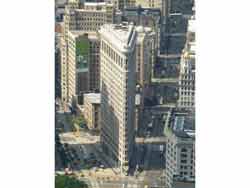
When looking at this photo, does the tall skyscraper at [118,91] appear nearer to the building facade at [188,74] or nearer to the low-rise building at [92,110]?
the low-rise building at [92,110]

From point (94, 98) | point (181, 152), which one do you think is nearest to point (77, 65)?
point (94, 98)

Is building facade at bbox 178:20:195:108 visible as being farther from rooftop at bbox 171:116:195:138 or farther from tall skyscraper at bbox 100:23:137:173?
tall skyscraper at bbox 100:23:137:173

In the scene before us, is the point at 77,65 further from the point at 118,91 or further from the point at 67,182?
the point at 67,182

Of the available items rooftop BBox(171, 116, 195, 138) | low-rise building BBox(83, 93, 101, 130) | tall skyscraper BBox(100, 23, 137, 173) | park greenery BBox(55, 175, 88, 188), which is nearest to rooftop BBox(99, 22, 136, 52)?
tall skyscraper BBox(100, 23, 137, 173)

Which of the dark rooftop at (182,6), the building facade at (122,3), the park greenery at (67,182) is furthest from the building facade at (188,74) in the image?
the park greenery at (67,182)

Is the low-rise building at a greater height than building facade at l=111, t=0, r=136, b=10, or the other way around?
building facade at l=111, t=0, r=136, b=10

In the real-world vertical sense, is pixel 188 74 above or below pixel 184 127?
above
